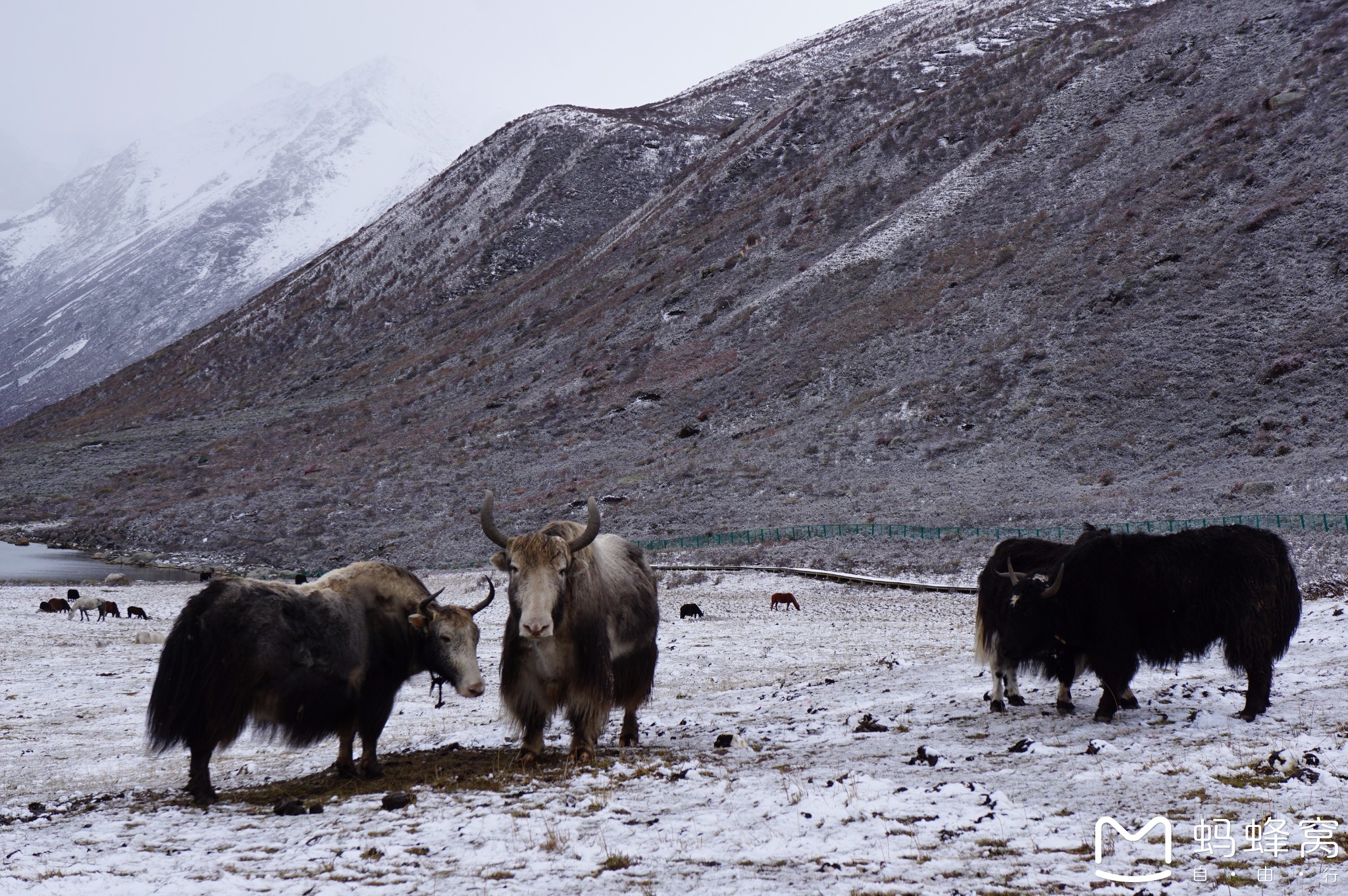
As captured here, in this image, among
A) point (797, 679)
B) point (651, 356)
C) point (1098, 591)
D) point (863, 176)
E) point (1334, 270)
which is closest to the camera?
point (1098, 591)

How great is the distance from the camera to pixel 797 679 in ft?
46.1

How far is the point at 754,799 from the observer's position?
6.98 meters

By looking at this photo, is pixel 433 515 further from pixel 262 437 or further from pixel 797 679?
pixel 797 679

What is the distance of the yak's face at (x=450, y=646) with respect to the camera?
29.8ft

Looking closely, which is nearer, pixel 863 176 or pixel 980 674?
pixel 980 674

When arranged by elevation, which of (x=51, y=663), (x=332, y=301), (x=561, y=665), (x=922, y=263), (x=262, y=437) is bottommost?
(x=51, y=663)

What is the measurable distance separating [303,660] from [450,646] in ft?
4.36

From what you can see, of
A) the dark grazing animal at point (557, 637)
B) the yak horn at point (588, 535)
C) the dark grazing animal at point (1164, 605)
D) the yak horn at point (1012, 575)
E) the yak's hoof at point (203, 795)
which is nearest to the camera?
the yak's hoof at point (203, 795)

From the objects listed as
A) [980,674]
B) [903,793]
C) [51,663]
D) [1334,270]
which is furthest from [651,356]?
[903,793]

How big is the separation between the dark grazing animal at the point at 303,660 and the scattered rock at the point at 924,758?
384 cm

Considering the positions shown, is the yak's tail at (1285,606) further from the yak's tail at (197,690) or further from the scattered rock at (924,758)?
the yak's tail at (197,690)

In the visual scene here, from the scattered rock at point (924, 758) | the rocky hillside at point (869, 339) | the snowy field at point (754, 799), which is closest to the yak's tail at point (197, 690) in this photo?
the snowy field at point (754, 799)

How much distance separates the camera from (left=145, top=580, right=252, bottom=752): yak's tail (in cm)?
784

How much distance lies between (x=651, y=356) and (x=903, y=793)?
189ft
